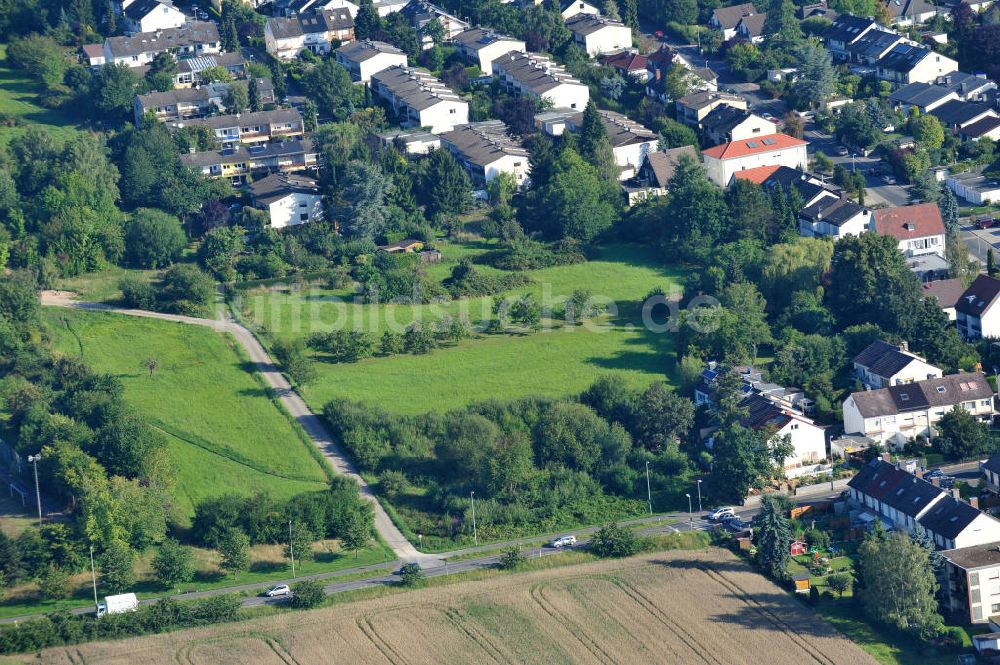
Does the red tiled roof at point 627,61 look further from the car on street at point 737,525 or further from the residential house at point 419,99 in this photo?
the car on street at point 737,525

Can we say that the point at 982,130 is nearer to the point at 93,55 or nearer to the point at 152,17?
the point at 152,17

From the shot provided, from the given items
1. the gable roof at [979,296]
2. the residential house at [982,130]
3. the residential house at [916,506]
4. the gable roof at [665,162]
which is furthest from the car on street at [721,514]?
the residential house at [982,130]

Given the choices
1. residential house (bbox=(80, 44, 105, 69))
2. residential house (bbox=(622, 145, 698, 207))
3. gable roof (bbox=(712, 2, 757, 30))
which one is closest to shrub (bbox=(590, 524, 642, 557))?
residential house (bbox=(622, 145, 698, 207))

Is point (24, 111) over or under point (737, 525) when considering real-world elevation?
over

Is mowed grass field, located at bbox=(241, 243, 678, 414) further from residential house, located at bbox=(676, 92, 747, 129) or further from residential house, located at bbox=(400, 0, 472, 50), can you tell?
residential house, located at bbox=(400, 0, 472, 50)

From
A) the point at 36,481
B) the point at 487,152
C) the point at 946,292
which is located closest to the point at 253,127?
the point at 487,152
